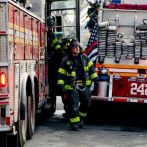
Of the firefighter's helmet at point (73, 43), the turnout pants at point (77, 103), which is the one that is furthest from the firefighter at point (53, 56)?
the turnout pants at point (77, 103)

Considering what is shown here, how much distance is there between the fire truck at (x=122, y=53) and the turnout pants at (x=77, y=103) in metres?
0.31

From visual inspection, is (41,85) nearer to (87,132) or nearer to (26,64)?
(87,132)

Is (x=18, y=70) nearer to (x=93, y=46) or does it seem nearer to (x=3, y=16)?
(x=3, y=16)

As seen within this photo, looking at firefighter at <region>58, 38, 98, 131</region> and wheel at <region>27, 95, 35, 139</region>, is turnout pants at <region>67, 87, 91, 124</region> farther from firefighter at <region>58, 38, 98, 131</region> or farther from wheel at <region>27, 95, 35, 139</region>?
wheel at <region>27, 95, 35, 139</region>

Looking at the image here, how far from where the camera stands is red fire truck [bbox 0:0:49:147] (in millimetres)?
7625

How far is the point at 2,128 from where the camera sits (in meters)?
7.70

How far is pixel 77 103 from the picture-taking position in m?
11.1

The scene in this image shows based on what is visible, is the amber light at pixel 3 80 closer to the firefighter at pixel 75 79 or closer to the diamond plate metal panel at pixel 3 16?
the diamond plate metal panel at pixel 3 16

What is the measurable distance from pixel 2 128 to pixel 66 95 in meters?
3.64

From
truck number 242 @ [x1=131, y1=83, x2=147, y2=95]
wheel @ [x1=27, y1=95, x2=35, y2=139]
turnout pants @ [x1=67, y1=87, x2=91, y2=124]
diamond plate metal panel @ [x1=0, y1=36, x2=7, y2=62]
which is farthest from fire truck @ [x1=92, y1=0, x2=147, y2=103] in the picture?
diamond plate metal panel @ [x1=0, y1=36, x2=7, y2=62]

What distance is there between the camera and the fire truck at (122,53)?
37.3 ft

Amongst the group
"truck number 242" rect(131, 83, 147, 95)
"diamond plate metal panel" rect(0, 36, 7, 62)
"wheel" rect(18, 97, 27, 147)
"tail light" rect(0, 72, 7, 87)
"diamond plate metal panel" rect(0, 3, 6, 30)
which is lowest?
"wheel" rect(18, 97, 27, 147)

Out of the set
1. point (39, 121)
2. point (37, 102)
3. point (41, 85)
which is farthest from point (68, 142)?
point (39, 121)

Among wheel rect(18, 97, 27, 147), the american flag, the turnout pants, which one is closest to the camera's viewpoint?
wheel rect(18, 97, 27, 147)
